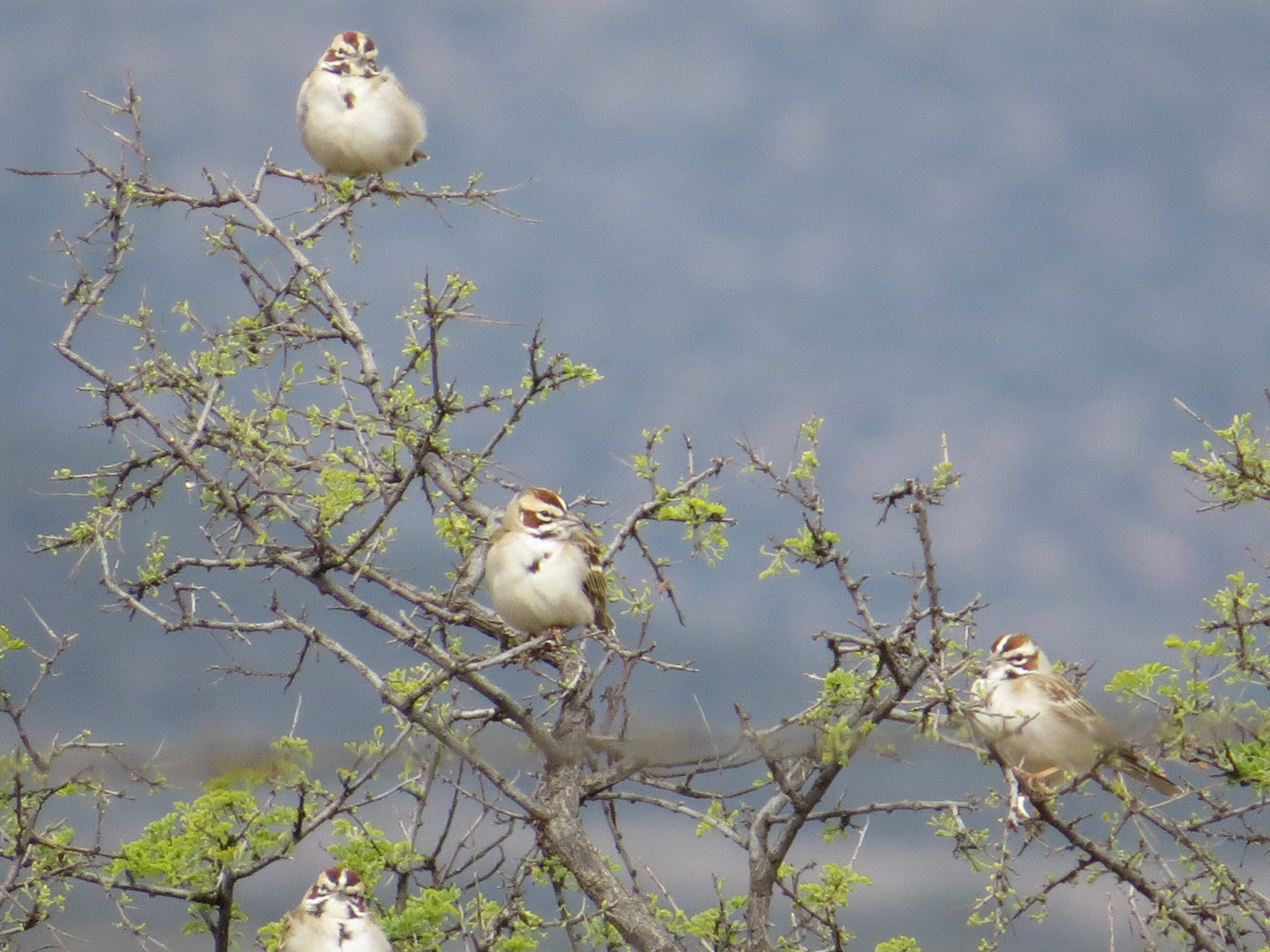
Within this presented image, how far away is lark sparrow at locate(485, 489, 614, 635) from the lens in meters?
7.49

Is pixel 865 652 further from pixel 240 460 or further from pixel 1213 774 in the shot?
pixel 240 460

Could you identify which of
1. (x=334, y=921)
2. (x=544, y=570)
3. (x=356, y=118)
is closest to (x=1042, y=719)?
(x=544, y=570)

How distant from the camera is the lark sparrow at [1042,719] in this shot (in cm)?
692

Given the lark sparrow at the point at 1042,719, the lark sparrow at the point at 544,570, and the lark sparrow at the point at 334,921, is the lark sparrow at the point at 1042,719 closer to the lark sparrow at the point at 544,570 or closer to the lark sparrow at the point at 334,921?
the lark sparrow at the point at 544,570

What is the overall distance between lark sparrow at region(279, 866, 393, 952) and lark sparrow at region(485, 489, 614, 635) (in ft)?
5.59

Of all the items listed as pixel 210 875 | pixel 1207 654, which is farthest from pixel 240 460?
pixel 1207 654

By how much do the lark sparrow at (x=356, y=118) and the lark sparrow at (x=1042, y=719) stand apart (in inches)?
204

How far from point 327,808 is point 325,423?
6.67 ft

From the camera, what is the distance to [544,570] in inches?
295

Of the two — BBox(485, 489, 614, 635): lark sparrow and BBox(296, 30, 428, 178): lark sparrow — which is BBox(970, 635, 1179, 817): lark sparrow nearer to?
BBox(485, 489, 614, 635): lark sparrow

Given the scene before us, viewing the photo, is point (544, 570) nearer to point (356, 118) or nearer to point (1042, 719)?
point (1042, 719)

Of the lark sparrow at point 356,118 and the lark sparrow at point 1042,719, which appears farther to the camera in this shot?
the lark sparrow at point 356,118

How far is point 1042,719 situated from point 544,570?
2591 millimetres

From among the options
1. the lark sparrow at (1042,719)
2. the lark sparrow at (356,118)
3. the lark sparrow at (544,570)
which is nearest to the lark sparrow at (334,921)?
the lark sparrow at (544,570)
